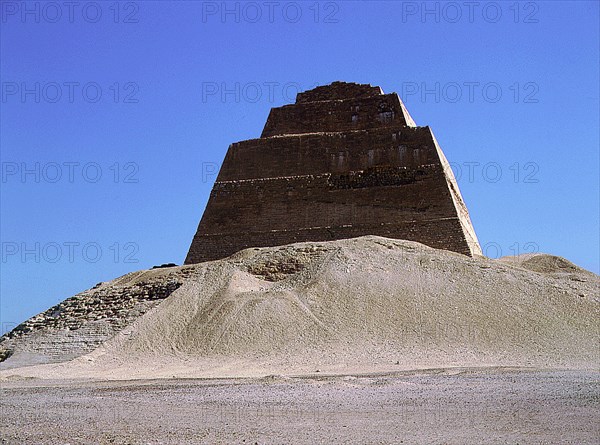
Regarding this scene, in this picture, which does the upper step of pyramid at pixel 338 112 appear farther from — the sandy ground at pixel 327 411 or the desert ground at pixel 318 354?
the sandy ground at pixel 327 411

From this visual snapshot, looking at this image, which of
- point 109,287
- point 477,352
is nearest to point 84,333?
point 109,287

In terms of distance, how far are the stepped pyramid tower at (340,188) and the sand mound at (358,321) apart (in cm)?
389

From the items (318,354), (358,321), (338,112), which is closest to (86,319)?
(318,354)

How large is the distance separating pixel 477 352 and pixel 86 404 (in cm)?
903

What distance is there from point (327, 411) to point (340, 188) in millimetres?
18276

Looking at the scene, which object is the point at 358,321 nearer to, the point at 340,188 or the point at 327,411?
the point at 327,411

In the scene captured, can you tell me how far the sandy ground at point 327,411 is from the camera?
7.64m

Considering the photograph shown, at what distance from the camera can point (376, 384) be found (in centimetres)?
1245

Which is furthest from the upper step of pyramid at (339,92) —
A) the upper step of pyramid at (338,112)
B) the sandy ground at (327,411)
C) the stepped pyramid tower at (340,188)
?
the sandy ground at (327,411)

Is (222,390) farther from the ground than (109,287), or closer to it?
closer to it

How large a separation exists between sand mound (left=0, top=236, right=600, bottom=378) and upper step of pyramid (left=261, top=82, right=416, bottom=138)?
9.10 meters

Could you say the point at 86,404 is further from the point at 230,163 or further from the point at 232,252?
the point at 230,163

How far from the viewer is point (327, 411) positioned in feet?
30.8

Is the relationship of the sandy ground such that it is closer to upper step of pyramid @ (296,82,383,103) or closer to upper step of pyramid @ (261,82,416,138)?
upper step of pyramid @ (261,82,416,138)
